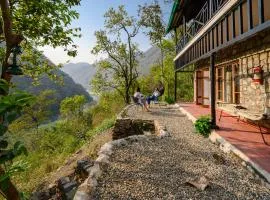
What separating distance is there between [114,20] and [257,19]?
2754cm

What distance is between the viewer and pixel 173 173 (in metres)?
5.27

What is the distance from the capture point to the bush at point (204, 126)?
884 centimetres

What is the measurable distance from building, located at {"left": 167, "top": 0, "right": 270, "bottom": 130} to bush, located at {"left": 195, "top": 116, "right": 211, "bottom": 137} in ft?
0.94

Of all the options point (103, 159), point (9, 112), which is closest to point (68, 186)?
point (103, 159)

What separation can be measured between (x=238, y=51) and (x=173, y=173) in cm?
732

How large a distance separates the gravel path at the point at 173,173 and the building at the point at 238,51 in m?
1.82

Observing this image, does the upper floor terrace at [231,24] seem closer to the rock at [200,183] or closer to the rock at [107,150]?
the rock at [200,183]

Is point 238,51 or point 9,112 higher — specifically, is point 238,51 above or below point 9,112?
above

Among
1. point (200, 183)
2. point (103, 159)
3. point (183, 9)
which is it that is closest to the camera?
point (200, 183)

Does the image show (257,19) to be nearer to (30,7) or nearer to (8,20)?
(8,20)

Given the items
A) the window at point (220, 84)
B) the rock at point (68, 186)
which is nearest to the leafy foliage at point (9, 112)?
the rock at point (68, 186)

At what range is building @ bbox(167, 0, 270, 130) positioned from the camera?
221 inches

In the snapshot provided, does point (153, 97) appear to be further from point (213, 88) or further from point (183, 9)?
point (213, 88)

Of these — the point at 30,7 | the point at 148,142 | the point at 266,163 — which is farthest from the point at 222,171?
the point at 30,7
